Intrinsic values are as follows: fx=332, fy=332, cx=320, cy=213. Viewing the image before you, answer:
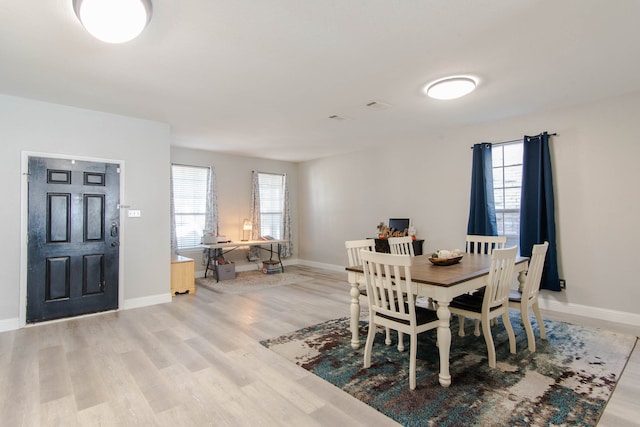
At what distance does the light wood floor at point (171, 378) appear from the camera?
6.36 ft

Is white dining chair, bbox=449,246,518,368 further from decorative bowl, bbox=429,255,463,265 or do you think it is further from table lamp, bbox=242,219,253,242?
table lamp, bbox=242,219,253,242

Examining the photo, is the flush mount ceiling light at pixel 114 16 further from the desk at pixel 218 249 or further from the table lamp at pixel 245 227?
the table lamp at pixel 245 227

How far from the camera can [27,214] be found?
3.54 m

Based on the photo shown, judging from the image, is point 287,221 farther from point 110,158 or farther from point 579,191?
point 579,191

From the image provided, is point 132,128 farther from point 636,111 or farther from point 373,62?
point 636,111

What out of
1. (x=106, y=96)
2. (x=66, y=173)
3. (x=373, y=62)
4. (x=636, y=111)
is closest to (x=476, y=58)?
(x=373, y=62)

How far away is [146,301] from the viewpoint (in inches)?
169

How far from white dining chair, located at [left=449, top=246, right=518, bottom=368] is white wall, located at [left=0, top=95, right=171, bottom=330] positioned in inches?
145

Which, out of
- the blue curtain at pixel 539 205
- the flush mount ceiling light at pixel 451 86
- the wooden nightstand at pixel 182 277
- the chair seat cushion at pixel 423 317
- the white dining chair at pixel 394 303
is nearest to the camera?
the white dining chair at pixel 394 303

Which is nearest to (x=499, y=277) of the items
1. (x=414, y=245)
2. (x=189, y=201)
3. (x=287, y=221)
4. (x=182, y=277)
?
(x=414, y=245)

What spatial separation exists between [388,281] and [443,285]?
0.35m

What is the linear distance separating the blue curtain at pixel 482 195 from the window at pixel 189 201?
472 centimetres

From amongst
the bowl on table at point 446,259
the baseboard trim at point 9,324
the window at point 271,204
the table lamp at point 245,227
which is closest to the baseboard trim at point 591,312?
the bowl on table at point 446,259

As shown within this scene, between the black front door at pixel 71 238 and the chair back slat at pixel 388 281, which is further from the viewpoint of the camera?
the black front door at pixel 71 238
